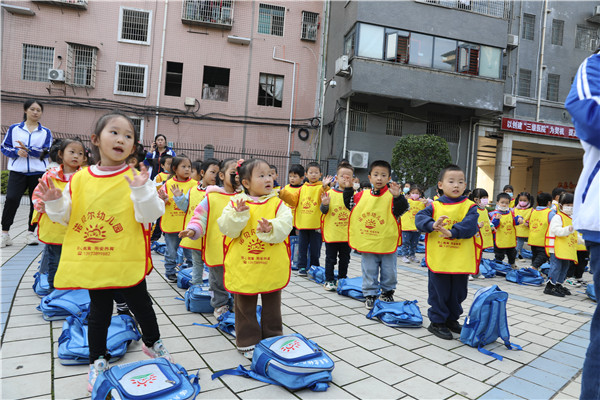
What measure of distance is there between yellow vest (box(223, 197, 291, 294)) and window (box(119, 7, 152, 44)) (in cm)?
1668

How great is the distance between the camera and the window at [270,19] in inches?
695

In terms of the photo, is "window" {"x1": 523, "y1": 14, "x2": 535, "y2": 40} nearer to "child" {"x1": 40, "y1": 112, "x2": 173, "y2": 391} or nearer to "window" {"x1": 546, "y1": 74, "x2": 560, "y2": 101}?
"window" {"x1": 546, "y1": 74, "x2": 560, "y2": 101}

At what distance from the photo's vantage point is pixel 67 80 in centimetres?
1587

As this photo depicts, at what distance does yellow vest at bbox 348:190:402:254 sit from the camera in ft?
13.7

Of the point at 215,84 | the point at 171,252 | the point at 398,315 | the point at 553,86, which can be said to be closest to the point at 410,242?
the point at 398,315

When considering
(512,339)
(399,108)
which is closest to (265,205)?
(512,339)

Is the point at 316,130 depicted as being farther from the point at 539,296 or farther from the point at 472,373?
the point at 472,373

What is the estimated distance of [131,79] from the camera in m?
16.6

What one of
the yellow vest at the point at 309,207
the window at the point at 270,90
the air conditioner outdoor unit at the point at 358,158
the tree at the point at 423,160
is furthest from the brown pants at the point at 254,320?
the window at the point at 270,90

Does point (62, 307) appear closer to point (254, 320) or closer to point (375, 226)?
point (254, 320)

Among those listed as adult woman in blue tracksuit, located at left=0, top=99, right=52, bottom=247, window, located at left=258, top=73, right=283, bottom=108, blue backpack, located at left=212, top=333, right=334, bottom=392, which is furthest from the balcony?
blue backpack, located at left=212, top=333, right=334, bottom=392

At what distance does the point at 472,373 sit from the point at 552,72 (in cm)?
2138

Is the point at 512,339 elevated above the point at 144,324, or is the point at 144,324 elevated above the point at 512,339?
the point at 144,324

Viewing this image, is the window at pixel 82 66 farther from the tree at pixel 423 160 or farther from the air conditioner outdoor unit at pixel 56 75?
the tree at pixel 423 160
